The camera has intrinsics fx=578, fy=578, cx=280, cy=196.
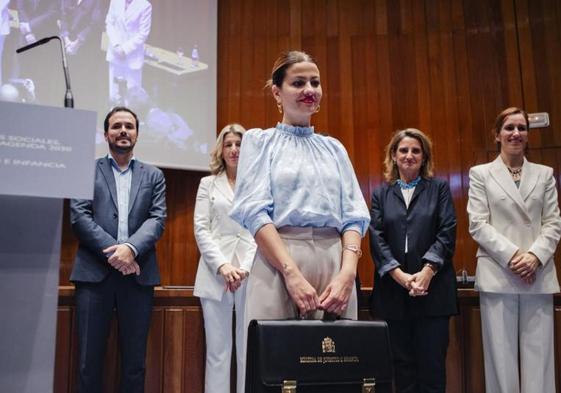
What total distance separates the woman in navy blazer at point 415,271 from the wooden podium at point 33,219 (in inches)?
65.4

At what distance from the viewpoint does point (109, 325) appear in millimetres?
2660

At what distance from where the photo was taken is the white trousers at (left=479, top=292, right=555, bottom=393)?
270 cm

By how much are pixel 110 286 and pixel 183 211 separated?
147 cm

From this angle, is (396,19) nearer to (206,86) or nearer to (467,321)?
(206,86)

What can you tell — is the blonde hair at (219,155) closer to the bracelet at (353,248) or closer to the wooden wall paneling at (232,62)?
the wooden wall paneling at (232,62)

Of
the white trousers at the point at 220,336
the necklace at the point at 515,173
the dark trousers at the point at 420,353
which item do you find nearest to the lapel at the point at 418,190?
the necklace at the point at 515,173

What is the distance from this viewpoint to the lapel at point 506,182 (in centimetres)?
285

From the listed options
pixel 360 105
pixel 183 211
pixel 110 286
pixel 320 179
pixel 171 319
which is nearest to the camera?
pixel 320 179

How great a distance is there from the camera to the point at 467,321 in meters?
3.22

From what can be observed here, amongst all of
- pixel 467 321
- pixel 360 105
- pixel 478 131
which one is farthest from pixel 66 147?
pixel 478 131

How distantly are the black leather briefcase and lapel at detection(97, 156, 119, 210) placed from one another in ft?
5.10

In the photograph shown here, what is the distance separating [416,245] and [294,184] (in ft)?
4.30

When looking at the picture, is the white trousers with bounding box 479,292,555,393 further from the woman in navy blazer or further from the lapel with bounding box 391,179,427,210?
the lapel with bounding box 391,179,427,210

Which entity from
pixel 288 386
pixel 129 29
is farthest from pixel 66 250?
pixel 288 386
